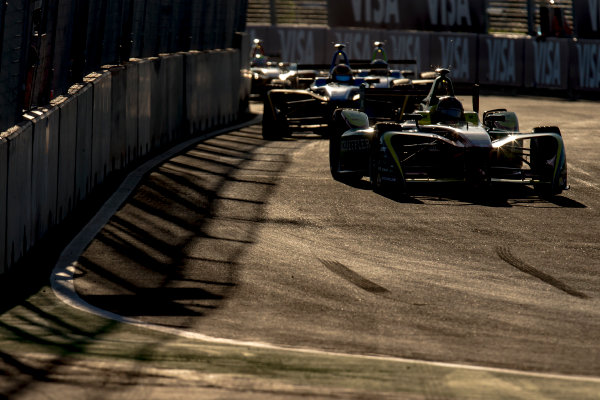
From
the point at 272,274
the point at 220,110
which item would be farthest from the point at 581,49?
the point at 272,274

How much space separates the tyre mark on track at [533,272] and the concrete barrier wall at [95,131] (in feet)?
13.9

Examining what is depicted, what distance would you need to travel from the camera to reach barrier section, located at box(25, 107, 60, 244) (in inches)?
387

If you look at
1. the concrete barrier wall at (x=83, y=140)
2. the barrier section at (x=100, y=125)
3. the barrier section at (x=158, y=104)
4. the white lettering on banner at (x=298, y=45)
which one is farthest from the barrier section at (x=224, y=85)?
the white lettering on banner at (x=298, y=45)

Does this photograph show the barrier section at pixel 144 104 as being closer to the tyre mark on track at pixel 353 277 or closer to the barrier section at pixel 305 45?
the tyre mark on track at pixel 353 277

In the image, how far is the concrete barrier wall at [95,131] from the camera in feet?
30.0

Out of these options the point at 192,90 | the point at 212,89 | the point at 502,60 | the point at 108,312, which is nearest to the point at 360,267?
the point at 108,312

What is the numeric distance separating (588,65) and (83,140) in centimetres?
2809

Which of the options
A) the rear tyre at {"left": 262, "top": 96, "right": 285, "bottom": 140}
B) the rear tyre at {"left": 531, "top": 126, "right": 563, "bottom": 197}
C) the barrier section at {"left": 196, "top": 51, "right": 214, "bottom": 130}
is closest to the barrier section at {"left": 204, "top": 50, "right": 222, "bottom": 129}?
the barrier section at {"left": 196, "top": 51, "right": 214, "bottom": 130}

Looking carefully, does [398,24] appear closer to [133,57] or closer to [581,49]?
[581,49]

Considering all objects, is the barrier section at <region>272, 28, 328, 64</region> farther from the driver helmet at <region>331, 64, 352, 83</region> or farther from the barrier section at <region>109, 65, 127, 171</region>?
the barrier section at <region>109, 65, 127, 171</region>

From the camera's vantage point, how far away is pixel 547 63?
3875cm

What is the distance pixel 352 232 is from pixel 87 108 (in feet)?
12.0

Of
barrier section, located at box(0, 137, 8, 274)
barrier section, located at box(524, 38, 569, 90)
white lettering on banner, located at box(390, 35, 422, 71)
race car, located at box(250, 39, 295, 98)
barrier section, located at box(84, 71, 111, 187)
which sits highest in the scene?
white lettering on banner, located at box(390, 35, 422, 71)

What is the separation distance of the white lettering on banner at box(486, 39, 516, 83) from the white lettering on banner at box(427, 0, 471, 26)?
2269 millimetres
